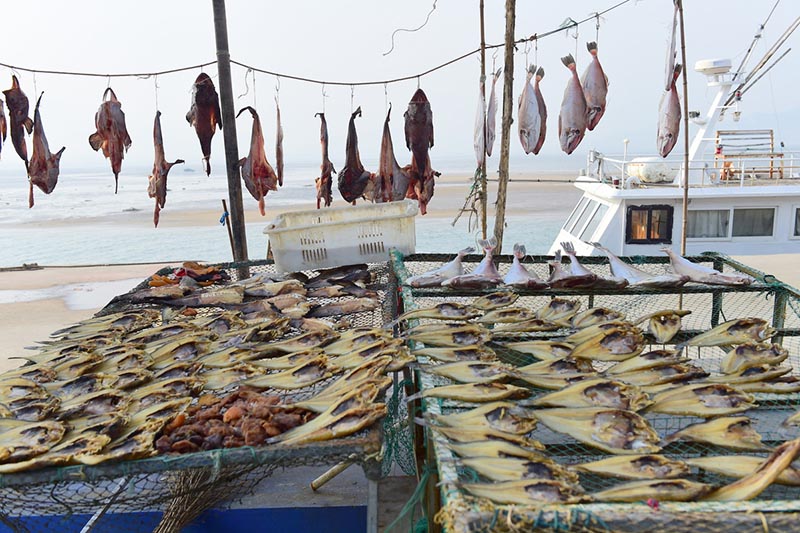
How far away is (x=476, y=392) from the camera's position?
9.38 feet

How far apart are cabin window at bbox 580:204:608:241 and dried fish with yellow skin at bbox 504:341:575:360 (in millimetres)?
13821

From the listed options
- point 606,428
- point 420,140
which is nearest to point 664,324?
point 606,428

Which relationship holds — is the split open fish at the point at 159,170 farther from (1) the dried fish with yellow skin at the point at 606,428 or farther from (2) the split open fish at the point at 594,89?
(1) the dried fish with yellow skin at the point at 606,428

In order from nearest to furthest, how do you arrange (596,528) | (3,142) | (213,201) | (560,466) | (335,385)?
(596,528) < (560,466) < (335,385) < (3,142) < (213,201)

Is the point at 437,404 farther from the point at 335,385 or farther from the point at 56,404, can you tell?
the point at 56,404

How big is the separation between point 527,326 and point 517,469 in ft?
6.45

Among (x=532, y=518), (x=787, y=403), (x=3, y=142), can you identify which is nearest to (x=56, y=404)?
(x=532, y=518)

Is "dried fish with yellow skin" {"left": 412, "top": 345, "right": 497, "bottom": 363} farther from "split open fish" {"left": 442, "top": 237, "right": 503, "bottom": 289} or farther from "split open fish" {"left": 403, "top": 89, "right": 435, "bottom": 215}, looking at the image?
"split open fish" {"left": 403, "top": 89, "right": 435, "bottom": 215}

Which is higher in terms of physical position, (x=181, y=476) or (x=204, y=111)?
(x=204, y=111)

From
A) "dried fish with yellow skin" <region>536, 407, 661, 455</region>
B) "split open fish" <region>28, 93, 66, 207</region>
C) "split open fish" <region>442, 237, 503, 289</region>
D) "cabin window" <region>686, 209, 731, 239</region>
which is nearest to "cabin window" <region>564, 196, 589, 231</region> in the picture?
"cabin window" <region>686, 209, 731, 239</region>

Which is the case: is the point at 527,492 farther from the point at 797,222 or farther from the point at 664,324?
the point at 797,222

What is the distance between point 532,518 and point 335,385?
1446 millimetres

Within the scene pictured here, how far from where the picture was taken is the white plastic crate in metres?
6.29

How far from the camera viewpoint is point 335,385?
308 cm
